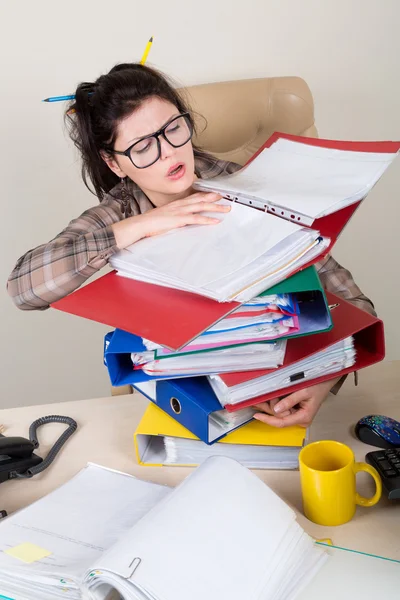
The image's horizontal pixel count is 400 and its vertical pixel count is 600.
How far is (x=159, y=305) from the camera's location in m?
0.93

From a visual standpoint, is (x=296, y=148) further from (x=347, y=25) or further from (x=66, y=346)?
(x=66, y=346)

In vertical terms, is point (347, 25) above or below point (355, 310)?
above

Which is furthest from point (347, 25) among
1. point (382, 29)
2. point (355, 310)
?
point (355, 310)

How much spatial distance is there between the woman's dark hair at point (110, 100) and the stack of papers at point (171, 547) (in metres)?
0.79

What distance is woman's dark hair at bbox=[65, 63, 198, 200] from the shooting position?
1350mm

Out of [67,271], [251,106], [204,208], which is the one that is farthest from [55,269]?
[251,106]

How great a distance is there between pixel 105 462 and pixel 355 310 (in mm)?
476

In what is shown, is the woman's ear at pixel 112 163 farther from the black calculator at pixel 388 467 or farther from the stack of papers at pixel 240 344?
the black calculator at pixel 388 467

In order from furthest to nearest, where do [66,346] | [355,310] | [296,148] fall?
[66,346] → [296,148] → [355,310]

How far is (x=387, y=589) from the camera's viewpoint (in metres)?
0.72

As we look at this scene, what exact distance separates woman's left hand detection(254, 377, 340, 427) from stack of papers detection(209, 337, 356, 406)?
2cm

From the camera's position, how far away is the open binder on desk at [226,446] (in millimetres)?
999

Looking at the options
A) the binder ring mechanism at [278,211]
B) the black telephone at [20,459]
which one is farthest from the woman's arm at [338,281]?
the black telephone at [20,459]

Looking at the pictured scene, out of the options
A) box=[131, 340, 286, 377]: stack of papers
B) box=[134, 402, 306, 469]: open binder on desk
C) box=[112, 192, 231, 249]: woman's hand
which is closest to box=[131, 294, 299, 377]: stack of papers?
box=[131, 340, 286, 377]: stack of papers
